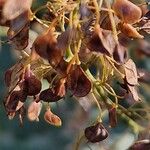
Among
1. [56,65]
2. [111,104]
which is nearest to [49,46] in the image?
[56,65]

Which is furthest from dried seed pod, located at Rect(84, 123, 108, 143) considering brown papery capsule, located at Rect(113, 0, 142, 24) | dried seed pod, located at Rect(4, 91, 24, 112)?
brown papery capsule, located at Rect(113, 0, 142, 24)

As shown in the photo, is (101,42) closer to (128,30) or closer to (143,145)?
(128,30)

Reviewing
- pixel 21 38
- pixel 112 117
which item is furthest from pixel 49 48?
pixel 112 117

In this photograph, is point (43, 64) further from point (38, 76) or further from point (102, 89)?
point (102, 89)

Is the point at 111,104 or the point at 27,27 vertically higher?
the point at 27,27

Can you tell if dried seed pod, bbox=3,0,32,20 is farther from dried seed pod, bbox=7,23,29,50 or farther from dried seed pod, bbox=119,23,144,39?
dried seed pod, bbox=119,23,144,39

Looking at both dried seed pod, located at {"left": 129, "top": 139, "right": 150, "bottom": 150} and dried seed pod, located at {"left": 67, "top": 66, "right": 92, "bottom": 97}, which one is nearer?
dried seed pod, located at {"left": 67, "top": 66, "right": 92, "bottom": 97}

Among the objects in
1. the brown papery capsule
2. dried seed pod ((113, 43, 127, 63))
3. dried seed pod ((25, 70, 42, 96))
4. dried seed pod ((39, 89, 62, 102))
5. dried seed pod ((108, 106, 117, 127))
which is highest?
the brown papery capsule
